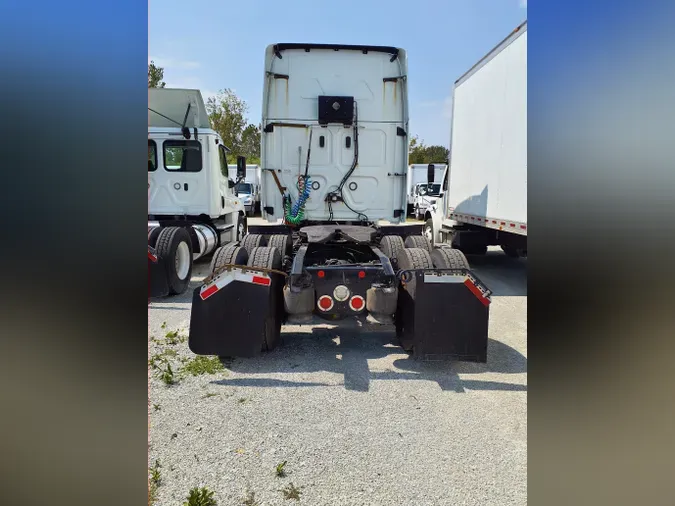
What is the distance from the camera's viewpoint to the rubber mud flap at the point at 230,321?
3697 mm

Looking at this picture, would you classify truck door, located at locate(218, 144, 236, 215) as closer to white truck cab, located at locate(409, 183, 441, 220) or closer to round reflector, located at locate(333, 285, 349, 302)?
round reflector, located at locate(333, 285, 349, 302)

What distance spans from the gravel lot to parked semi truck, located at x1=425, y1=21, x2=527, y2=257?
313cm

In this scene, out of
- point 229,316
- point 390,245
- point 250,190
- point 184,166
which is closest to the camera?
point 229,316

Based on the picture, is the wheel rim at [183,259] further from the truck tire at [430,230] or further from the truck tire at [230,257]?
the truck tire at [430,230]

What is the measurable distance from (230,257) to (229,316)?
90cm

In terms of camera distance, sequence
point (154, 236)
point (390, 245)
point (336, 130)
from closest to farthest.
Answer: point (390, 245), point (336, 130), point (154, 236)

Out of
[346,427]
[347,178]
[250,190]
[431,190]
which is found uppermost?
[250,190]

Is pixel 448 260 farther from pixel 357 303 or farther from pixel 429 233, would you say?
pixel 429 233

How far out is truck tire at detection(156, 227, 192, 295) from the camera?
6.34 m

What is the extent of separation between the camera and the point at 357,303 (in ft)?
13.0

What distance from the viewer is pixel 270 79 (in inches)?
222

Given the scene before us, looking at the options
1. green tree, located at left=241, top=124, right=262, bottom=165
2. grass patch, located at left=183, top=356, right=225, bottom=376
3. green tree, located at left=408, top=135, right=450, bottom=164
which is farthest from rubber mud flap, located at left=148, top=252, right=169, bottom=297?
green tree, located at left=408, top=135, right=450, bottom=164

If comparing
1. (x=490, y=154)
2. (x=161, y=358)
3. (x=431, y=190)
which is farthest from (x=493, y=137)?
(x=431, y=190)
